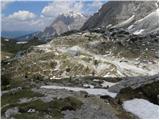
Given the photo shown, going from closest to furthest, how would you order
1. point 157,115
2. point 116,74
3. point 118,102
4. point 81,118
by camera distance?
1. point 81,118
2. point 157,115
3. point 118,102
4. point 116,74

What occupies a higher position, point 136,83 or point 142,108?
point 136,83

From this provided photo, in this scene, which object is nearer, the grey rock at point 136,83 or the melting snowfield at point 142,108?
the melting snowfield at point 142,108

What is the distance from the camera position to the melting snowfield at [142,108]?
4759cm

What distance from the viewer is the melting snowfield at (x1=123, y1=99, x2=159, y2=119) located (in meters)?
47.6

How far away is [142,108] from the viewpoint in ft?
169

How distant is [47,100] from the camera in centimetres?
5012

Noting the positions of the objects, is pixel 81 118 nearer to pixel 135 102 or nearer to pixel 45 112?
pixel 45 112

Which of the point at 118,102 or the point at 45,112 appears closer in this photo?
the point at 45,112

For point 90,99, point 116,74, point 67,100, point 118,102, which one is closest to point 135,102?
point 118,102

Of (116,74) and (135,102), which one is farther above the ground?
(135,102)

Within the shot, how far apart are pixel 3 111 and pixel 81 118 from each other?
8838 mm

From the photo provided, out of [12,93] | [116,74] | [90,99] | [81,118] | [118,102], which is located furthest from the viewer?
[116,74]

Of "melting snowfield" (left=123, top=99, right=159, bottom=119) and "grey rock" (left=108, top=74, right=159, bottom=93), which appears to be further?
"grey rock" (left=108, top=74, right=159, bottom=93)

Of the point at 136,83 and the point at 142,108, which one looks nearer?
the point at 142,108
